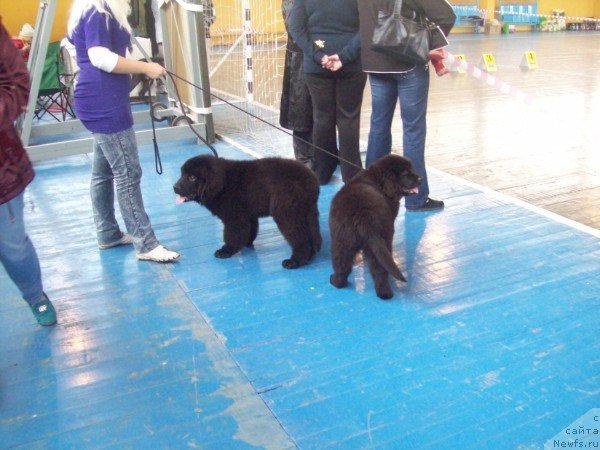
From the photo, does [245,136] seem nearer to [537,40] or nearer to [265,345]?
[265,345]

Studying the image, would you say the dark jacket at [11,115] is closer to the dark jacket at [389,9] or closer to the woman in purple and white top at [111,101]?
the woman in purple and white top at [111,101]

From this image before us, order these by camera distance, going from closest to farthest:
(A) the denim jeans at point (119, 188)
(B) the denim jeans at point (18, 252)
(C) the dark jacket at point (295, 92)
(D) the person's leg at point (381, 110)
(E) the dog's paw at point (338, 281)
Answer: (B) the denim jeans at point (18, 252) < (E) the dog's paw at point (338, 281) < (A) the denim jeans at point (119, 188) < (D) the person's leg at point (381, 110) < (C) the dark jacket at point (295, 92)

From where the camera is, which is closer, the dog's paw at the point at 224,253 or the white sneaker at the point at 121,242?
the dog's paw at the point at 224,253

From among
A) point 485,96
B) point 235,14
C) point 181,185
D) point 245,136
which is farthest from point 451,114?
point 181,185

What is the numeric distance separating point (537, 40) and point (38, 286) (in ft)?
63.6

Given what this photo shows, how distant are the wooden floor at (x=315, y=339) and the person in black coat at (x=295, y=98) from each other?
0.84 metres

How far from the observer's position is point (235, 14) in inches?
346

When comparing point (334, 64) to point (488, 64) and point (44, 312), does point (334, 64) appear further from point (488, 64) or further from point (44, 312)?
point (488, 64)

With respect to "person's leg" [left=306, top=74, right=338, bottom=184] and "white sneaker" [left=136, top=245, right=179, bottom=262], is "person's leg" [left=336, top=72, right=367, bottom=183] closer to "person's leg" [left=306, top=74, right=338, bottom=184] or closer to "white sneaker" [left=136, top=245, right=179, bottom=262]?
"person's leg" [left=306, top=74, right=338, bottom=184]

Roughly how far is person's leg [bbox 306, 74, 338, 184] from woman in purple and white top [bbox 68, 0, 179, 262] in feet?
4.83

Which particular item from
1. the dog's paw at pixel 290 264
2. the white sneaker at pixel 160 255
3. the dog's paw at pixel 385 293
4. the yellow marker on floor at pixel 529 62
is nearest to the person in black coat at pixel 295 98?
the dog's paw at pixel 290 264

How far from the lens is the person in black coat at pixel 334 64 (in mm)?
4113

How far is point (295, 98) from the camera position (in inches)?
195

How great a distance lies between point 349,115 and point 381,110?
0.38m
